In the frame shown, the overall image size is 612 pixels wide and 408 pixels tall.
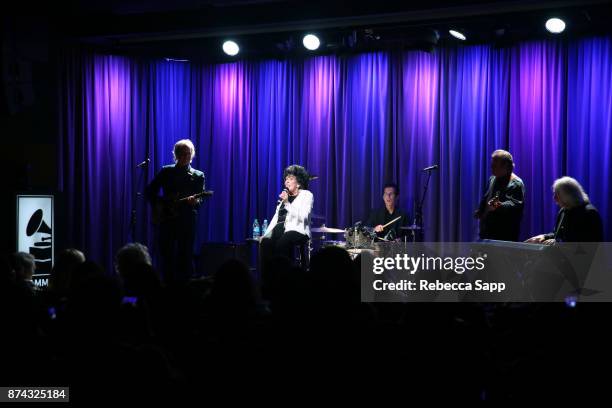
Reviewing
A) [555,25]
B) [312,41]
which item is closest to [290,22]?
[312,41]

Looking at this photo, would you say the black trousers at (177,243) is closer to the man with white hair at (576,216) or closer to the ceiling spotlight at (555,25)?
the man with white hair at (576,216)

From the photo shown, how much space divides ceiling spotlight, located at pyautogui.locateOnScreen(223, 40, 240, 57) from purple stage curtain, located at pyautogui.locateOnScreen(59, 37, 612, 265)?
0.70 metres

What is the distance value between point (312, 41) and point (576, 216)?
4.06 m

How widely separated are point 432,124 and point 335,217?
1.71 m

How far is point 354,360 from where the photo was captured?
257 cm

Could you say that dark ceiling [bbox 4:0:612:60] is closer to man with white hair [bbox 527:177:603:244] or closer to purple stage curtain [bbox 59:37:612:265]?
purple stage curtain [bbox 59:37:612:265]

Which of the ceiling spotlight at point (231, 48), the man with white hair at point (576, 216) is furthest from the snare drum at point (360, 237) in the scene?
the ceiling spotlight at point (231, 48)

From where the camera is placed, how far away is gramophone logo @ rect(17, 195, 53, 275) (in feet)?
22.1

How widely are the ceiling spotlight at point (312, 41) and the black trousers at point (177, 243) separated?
2.69m

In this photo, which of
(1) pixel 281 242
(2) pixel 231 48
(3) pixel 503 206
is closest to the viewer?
(3) pixel 503 206

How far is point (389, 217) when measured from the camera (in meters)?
7.91

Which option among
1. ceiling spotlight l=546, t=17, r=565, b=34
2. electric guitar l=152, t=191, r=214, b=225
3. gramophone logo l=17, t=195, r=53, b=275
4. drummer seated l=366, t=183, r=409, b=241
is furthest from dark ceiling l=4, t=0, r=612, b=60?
electric guitar l=152, t=191, r=214, b=225

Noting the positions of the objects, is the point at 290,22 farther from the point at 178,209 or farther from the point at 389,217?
the point at 178,209

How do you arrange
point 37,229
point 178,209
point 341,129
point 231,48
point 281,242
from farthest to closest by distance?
point 341,129
point 231,48
point 281,242
point 37,229
point 178,209
